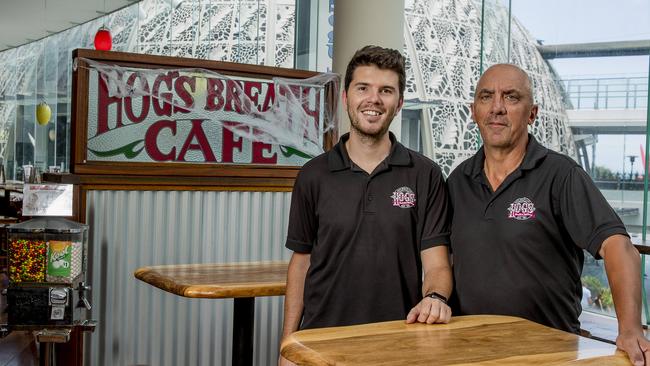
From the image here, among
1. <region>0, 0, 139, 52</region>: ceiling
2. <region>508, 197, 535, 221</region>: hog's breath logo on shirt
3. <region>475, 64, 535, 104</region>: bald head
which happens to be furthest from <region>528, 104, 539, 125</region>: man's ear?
<region>0, 0, 139, 52</region>: ceiling

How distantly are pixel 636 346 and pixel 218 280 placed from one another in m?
1.61

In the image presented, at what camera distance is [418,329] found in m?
1.93

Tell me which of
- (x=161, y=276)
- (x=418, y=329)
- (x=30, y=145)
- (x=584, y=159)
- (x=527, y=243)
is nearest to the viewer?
(x=418, y=329)

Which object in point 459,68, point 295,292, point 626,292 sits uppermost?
point 459,68

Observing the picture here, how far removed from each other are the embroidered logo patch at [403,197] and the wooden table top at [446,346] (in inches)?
17.2

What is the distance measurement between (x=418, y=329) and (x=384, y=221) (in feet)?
1.46

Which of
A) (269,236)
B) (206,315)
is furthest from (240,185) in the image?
(206,315)

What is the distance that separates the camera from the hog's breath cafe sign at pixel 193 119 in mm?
3859

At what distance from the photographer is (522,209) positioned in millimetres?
2182

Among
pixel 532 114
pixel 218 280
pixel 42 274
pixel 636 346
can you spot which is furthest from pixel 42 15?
pixel 636 346

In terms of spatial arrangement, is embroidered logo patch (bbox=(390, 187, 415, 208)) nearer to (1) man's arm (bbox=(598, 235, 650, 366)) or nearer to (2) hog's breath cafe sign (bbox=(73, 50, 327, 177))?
(1) man's arm (bbox=(598, 235, 650, 366))

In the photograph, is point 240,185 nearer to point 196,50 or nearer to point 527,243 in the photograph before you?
point 527,243

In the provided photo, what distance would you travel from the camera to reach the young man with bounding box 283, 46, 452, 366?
2.30m

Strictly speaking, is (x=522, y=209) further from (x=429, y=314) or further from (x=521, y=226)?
(x=429, y=314)
